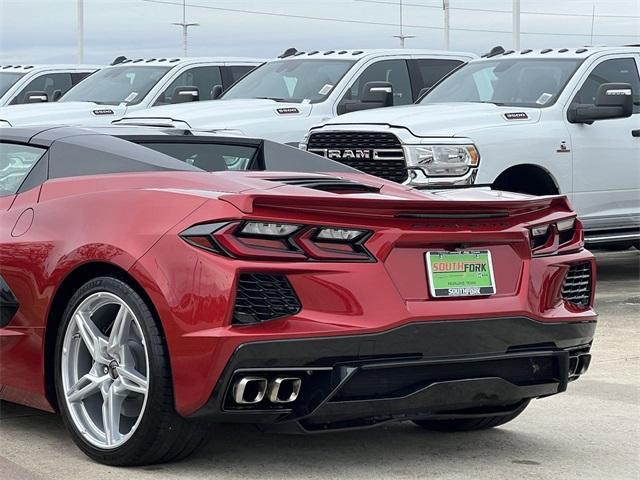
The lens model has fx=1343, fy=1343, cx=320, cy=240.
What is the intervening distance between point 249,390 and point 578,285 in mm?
1609

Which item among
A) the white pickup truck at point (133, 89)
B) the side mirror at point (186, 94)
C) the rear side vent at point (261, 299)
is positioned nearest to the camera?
the rear side vent at point (261, 299)

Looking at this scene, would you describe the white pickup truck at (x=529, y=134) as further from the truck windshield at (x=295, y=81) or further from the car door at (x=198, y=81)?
the car door at (x=198, y=81)

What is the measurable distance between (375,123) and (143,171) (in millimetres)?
5558

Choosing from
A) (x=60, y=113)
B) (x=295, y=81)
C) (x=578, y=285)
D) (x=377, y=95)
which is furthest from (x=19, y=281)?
(x=60, y=113)

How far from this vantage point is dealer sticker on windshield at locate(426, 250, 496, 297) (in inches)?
199

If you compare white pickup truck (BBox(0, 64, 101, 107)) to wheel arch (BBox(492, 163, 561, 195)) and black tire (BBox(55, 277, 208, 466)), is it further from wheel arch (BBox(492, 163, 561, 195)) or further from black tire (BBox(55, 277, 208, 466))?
black tire (BBox(55, 277, 208, 466))


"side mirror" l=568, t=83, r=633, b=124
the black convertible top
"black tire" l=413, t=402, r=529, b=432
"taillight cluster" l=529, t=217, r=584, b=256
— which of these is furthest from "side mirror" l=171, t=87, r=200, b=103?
"taillight cluster" l=529, t=217, r=584, b=256

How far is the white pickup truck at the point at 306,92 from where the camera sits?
1316cm

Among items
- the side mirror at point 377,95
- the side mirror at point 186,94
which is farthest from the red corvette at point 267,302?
the side mirror at point 186,94

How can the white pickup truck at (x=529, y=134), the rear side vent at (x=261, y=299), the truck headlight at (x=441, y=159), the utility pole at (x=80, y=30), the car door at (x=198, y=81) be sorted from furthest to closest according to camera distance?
1. the utility pole at (x=80, y=30)
2. the car door at (x=198, y=81)
3. the white pickup truck at (x=529, y=134)
4. the truck headlight at (x=441, y=159)
5. the rear side vent at (x=261, y=299)

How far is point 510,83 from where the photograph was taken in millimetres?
11852

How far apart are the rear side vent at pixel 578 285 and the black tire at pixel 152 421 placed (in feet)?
5.29

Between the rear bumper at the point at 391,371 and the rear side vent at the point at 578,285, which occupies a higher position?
the rear side vent at the point at 578,285

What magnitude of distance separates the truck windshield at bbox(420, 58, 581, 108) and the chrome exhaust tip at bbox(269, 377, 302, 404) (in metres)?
7.00
